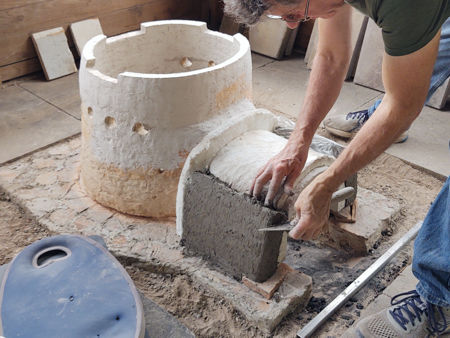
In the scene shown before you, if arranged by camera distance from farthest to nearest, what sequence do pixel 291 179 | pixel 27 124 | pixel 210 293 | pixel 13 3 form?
pixel 13 3 → pixel 27 124 → pixel 210 293 → pixel 291 179

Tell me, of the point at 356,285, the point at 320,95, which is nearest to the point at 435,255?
the point at 356,285

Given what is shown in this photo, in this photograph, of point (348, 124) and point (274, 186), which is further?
point (348, 124)

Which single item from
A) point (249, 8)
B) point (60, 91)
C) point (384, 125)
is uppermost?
A: point (249, 8)

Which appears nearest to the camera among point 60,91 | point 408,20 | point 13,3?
point 408,20

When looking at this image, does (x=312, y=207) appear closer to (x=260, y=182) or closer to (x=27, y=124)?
(x=260, y=182)

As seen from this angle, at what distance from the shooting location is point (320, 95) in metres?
2.22

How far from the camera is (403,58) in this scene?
1.58 meters

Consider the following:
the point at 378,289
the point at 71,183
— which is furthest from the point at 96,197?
the point at 378,289

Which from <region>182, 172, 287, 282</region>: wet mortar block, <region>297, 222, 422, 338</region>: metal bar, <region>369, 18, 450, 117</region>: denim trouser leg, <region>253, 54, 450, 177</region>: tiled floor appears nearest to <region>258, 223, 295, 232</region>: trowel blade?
<region>182, 172, 287, 282</region>: wet mortar block

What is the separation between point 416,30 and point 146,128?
1.43 metres

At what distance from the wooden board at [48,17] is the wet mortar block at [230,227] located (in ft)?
9.44

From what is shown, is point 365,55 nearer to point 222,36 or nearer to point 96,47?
point 222,36

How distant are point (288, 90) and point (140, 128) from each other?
230cm

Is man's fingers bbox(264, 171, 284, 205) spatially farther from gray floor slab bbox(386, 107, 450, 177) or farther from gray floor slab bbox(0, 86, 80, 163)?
gray floor slab bbox(0, 86, 80, 163)
